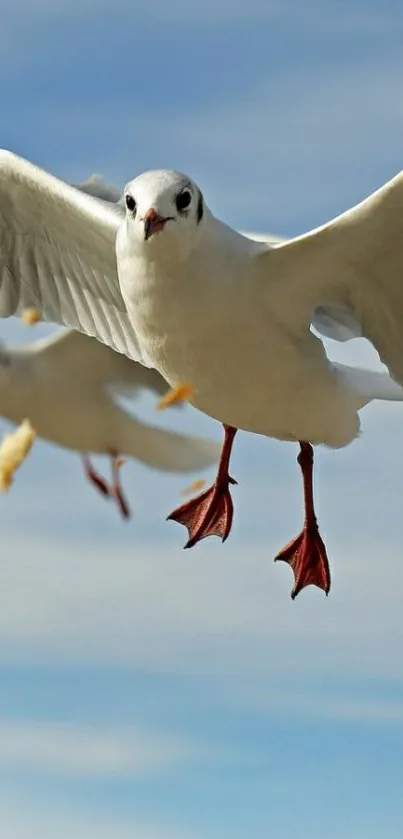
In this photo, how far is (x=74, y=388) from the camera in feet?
32.4

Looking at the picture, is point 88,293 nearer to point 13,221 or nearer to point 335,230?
point 13,221

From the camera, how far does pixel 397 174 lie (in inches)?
252

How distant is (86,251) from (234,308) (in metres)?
1.34

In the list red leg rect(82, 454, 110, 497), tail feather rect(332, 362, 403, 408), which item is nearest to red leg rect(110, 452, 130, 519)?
red leg rect(82, 454, 110, 497)

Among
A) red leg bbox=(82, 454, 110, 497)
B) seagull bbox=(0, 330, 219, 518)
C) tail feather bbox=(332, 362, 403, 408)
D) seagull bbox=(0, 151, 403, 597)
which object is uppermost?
seagull bbox=(0, 151, 403, 597)

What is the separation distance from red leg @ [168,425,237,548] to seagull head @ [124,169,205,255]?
193cm

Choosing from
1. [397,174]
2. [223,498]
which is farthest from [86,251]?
[397,174]

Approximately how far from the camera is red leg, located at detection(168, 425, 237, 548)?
7.98 metres

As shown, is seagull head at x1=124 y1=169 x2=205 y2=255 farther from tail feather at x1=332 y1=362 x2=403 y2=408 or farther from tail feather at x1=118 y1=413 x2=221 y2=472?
tail feather at x1=118 y1=413 x2=221 y2=472

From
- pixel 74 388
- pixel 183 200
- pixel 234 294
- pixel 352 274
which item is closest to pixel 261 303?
pixel 234 294

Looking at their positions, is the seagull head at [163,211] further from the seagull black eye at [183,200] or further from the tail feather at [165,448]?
the tail feather at [165,448]

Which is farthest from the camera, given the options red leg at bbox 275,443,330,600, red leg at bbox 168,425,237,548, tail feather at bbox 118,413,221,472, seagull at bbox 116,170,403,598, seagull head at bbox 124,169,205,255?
tail feather at bbox 118,413,221,472

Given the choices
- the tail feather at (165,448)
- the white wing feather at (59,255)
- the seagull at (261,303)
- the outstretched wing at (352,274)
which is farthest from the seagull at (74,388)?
the outstretched wing at (352,274)

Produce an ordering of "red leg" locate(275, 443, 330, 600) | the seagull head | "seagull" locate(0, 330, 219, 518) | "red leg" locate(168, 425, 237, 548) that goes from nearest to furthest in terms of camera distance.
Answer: the seagull head < "red leg" locate(275, 443, 330, 600) < "red leg" locate(168, 425, 237, 548) < "seagull" locate(0, 330, 219, 518)
